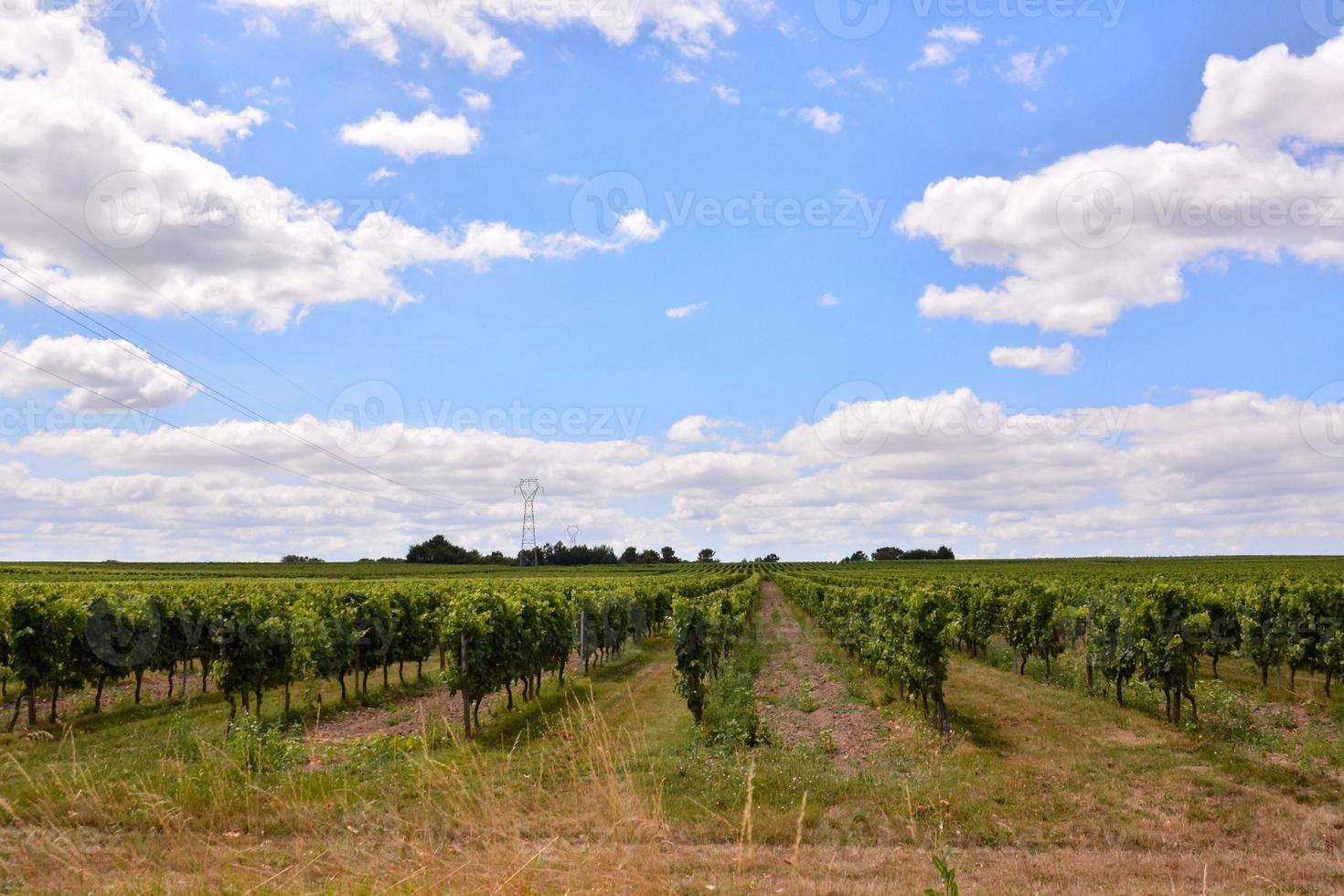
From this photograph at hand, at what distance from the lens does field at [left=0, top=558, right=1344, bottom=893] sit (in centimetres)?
623

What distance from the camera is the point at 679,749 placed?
15203mm

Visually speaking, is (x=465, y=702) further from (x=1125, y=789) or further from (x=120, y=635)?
(x=1125, y=789)

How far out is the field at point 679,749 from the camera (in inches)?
245

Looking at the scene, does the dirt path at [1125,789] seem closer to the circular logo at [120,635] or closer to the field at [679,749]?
the field at [679,749]

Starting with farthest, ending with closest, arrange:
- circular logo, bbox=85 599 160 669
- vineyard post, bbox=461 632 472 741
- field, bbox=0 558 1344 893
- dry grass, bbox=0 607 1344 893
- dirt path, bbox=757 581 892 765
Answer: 1. circular logo, bbox=85 599 160 669
2. vineyard post, bbox=461 632 472 741
3. dirt path, bbox=757 581 892 765
4. field, bbox=0 558 1344 893
5. dry grass, bbox=0 607 1344 893

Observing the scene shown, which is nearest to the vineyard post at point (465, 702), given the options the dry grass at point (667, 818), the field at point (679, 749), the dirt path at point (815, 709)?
the field at point (679, 749)

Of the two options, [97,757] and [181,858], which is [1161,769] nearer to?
[181,858]

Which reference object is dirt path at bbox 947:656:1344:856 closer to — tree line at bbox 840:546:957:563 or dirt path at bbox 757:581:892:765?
dirt path at bbox 757:581:892:765

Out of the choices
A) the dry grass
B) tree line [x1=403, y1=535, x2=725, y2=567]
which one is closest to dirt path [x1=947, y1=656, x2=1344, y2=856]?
the dry grass

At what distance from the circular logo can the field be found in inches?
4.1

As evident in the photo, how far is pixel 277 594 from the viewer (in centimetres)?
3028

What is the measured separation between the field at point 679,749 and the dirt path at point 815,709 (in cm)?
15

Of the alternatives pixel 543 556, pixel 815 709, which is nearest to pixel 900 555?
pixel 543 556

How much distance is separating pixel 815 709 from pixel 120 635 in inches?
774
